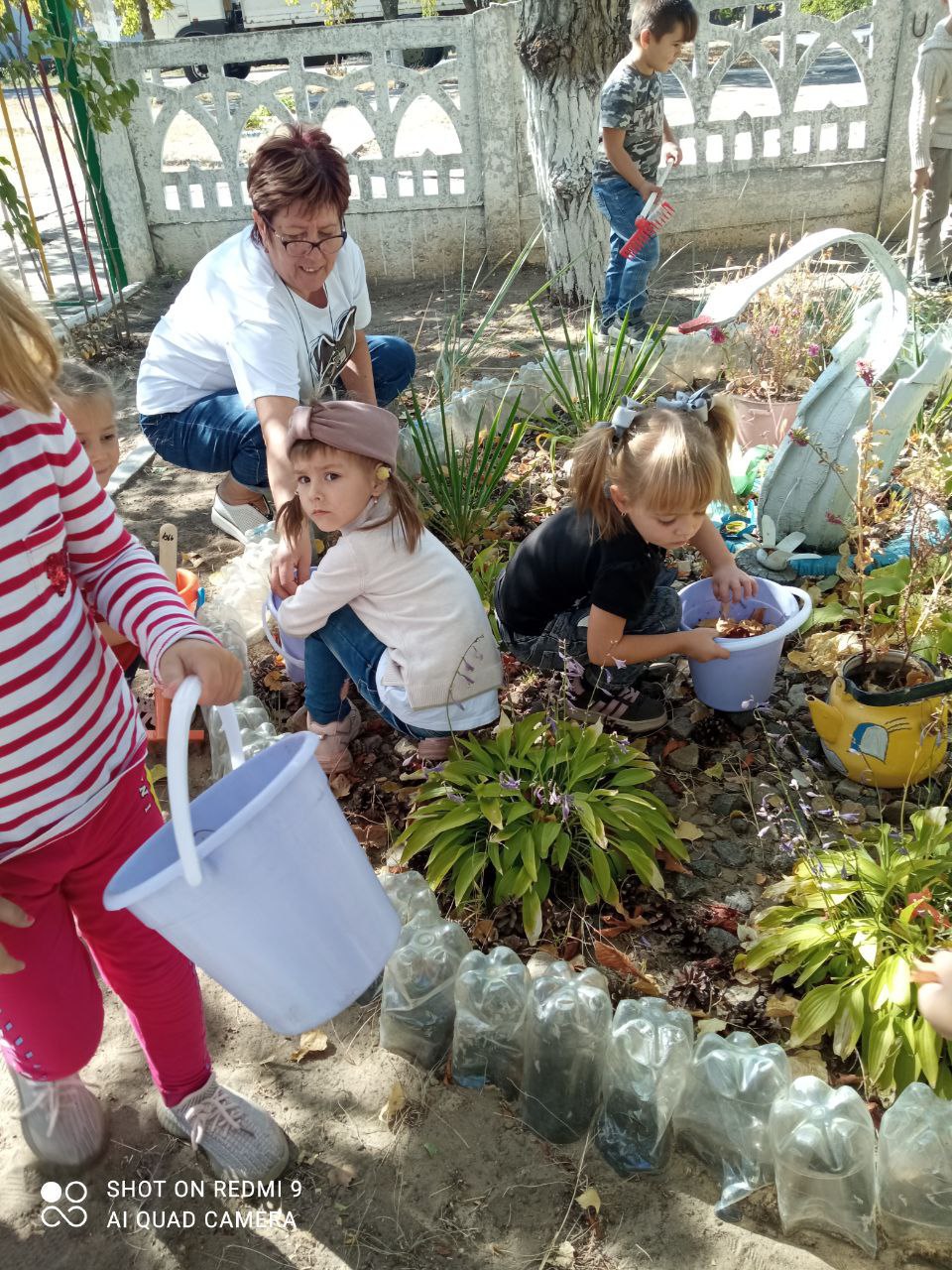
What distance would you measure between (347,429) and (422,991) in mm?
1188

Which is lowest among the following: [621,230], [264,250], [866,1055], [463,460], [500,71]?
[866,1055]

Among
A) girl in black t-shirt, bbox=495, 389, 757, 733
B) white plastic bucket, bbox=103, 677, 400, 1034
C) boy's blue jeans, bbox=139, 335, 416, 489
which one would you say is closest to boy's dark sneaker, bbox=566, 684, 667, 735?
girl in black t-shirt, bbox=495, 389, 757, 733

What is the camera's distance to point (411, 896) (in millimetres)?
2148

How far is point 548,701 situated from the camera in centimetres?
273

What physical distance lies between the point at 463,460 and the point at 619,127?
2427 millimetres

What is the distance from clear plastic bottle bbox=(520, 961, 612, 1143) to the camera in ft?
5.97

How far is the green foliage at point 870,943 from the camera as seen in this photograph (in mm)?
1832

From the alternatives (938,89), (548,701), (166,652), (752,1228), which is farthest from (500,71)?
(752,1228)

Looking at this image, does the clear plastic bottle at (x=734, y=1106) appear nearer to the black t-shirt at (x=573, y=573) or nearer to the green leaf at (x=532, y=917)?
the green leaf at (x=532, y=917)

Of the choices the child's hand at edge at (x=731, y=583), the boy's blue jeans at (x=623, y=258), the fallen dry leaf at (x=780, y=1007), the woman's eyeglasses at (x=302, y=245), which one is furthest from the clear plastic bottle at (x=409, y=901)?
the boy's blue jeans at (x=623, y=258)

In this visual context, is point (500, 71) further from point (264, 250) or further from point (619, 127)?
point (264, 250)

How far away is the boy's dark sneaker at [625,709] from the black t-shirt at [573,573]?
0.24m

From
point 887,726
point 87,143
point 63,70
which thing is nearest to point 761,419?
point 887,726

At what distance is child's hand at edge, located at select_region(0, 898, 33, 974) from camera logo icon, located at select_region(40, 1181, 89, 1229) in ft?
2.17
